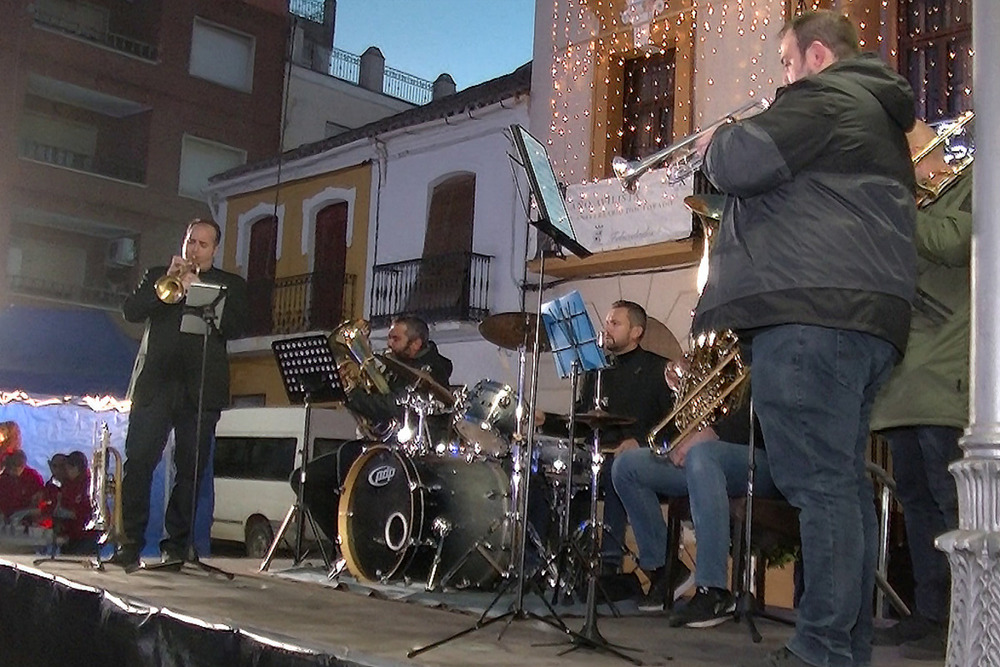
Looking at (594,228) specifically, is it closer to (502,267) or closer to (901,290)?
(502,267)

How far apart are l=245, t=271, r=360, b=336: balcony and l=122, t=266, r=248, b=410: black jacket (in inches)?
417

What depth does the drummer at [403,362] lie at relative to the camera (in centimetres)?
631

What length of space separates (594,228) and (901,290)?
8826 mm

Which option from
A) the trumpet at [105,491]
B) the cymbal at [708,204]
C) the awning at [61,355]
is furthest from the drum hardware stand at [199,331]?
the awning at [61,355]

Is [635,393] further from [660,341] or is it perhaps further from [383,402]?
[660,341]

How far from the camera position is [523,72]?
1360 cm

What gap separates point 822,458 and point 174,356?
11.8ft

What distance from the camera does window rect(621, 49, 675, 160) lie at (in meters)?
12.0

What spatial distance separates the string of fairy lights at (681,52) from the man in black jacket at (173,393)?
6.13 m

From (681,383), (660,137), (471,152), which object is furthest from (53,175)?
(681,383)

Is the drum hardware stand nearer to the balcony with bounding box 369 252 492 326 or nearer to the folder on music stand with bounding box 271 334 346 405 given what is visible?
the folder on music stand with bounding box 271 334 346 405

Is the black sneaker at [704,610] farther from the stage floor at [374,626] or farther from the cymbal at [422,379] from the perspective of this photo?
the cymbal at [422,379]

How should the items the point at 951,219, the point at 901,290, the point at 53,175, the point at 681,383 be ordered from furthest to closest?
the point at 53,175 < the point at 681,383 < the point at 951,219 < the point at 901,290

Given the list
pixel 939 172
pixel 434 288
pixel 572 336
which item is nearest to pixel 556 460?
pixel 572 336
